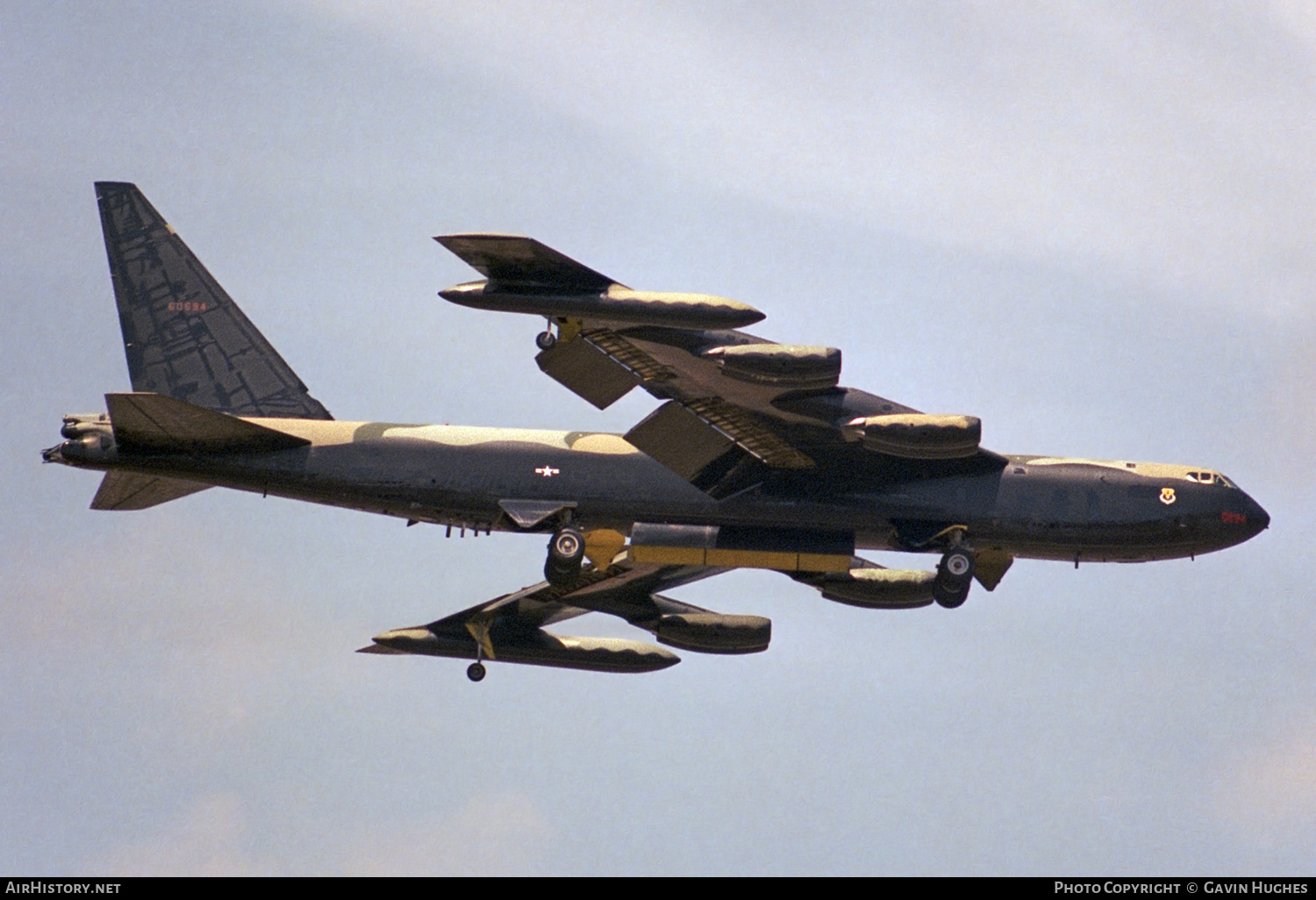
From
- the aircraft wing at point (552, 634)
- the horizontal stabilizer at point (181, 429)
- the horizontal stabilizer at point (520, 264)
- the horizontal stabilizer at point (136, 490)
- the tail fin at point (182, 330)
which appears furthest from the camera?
the aircraft wing at point (552, 634)

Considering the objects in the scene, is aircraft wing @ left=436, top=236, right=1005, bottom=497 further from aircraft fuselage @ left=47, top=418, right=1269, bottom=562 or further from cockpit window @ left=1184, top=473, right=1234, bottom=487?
A: cockpit window @ left=1184, top=473, right=1234, bottom=487

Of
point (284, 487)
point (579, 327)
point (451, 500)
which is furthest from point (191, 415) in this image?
point (579, 327)

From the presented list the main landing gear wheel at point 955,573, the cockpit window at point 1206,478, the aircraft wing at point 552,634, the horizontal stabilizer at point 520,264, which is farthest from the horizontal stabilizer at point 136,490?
the cockpit window at point 1206,478

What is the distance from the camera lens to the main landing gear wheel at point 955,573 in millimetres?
34781

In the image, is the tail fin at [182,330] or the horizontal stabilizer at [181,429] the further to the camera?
the tail fin at [182,330]

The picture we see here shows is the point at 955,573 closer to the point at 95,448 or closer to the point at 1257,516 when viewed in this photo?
the point at 1257,516

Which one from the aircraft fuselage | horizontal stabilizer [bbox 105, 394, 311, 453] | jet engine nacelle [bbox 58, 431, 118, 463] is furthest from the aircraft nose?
jet engine nacelle [bbox 58, 431, 118, 463]

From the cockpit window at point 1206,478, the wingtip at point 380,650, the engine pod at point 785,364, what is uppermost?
the engine pod at point 785,364

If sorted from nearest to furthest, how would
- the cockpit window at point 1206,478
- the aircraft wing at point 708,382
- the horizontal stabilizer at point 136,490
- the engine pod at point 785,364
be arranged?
the aircraft wing at point 708,382 → the engine pod at point 785,364 → the cockpit window at point 1206,478 → the horizontal stabilizer at point 136,490

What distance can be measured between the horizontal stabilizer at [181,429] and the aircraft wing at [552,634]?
6.54 m

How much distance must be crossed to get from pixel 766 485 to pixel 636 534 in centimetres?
270

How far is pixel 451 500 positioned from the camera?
35500mm

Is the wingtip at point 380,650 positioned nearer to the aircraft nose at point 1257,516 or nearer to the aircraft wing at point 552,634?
the aircraft wing at point 552,634
